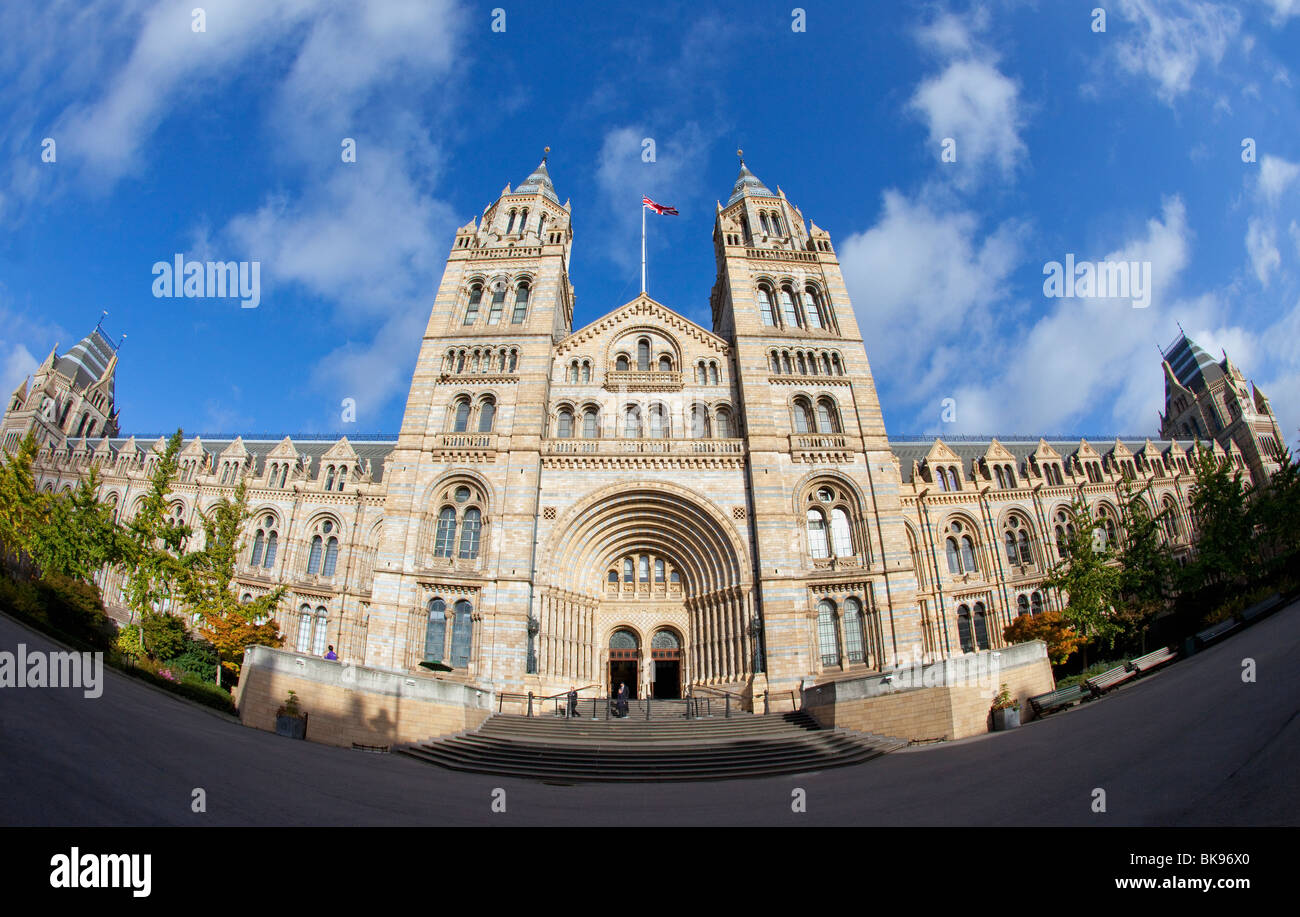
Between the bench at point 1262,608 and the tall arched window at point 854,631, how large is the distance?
39.1ft

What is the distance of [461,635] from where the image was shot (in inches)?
955

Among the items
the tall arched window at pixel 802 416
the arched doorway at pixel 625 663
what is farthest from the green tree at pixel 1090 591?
the arched doorway at pixel 625 663

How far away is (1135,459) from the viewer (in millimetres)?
40125

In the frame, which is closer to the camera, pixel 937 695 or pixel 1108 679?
pixel 937 695

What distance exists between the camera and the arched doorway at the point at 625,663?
2664 centimetres

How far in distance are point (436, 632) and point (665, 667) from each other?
10435 millimetres

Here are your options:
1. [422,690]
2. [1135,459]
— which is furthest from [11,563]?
[1135,459]

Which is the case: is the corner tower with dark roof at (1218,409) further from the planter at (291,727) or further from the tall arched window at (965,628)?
the planter at (291,727)

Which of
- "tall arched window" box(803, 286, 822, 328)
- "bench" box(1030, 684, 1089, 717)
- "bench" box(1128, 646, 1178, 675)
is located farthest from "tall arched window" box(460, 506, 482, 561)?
"bench" box(1128, 646, 1178, 675)

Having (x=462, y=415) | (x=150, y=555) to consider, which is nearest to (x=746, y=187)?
(x=462, y=415)

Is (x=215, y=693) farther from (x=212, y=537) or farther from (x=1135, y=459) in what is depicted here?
(x=1135, y=459)

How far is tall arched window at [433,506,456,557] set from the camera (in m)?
25.8

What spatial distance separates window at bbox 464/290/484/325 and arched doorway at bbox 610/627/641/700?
18455 millimetres

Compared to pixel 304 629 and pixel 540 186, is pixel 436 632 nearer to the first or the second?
pixel 304 629
